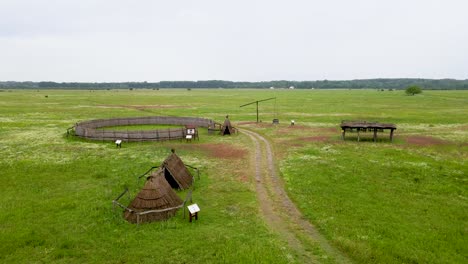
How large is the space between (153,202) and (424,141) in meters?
32.0

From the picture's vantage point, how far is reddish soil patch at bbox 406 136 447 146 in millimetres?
35622

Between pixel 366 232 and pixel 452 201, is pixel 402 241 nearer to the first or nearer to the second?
pixel 366 232

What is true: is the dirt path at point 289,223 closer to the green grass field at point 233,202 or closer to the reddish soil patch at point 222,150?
the green grass field at point 233,202

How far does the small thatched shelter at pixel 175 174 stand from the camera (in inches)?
827

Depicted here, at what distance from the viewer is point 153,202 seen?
16.8m

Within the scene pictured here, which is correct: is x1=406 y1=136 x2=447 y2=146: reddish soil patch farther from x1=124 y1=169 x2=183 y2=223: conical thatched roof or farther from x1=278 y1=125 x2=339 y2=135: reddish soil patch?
x1=124 y1=169 x2=183 y2=223: conical thatched roof

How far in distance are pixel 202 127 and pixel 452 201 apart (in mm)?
34647

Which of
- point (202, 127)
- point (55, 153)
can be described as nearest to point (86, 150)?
point (55, 153)

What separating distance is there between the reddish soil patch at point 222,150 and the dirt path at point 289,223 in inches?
198

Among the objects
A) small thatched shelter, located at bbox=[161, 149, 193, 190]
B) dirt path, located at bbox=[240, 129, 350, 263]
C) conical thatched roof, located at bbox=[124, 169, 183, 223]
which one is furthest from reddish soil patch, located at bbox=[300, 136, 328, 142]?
conical thatched roof, located at bbox=[124, 169, 183, 223]

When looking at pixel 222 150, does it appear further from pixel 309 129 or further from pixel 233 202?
pixel 309 129

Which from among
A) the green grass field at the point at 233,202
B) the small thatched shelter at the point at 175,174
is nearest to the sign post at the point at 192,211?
the green grass field at the point at 233,202

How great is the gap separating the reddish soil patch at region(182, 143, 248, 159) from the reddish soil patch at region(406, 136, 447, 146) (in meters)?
18.9

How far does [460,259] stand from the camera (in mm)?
13219
